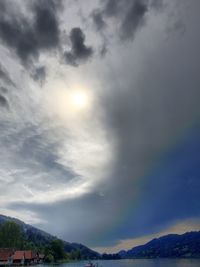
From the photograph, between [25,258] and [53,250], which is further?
[53,250]

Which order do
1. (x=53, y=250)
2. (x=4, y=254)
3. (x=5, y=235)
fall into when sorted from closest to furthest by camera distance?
1. (x=4, y=254)
2. (x=5, y=235)
3. (x=53, y=250)

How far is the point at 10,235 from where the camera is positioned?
6870 inches

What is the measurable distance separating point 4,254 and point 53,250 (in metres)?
50.3

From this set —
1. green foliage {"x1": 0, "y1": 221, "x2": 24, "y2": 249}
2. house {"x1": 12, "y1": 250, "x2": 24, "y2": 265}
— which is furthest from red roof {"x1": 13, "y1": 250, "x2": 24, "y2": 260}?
green foliage {"x1": 0, "y1": 221, "x2": 24, "y2": 249}

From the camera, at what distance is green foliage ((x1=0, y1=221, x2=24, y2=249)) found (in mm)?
172875

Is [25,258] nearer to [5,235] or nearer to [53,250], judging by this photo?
[5,235]

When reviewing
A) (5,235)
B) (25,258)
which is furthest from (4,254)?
(5,235)

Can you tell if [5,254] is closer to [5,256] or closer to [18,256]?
[5,256]

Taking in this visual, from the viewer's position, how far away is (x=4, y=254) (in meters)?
152

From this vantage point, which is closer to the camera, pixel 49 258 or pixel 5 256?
pixel 5 256

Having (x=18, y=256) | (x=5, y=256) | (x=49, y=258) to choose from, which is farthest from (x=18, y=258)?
(x=49, y=258)

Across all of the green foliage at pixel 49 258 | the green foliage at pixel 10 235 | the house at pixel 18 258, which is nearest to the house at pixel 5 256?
the house at pixel 18 258

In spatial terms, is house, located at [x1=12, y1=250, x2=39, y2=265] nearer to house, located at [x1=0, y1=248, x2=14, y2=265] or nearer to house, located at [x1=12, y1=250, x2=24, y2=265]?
house, located at [x1=12, y1=250, x2=24, y2=265]

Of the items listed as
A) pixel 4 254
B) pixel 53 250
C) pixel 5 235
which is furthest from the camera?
pixel 53 250
